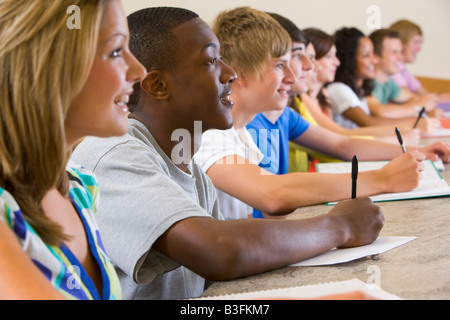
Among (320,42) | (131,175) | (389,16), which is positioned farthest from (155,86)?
(389,16)

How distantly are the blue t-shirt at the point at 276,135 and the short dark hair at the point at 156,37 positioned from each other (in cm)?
72

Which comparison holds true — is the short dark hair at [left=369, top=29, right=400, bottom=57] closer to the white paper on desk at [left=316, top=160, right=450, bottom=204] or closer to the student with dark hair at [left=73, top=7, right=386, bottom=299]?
the white paper on desk at [left=316, top=160, right=450, bottom=204]

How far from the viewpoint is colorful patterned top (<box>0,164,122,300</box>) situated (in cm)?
55

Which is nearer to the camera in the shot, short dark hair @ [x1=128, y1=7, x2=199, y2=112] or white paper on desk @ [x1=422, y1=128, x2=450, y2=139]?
short dark hair @ [x1=128, y1=7, x2=199, y2=112]

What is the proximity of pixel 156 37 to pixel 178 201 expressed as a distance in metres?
0.33

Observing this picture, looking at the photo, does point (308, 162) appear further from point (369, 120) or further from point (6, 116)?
point (6, 116)

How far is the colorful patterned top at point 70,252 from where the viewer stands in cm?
55

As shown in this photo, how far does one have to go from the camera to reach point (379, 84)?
374 centimetres

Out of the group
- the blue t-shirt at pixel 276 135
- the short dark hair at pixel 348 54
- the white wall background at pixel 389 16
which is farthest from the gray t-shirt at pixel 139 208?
the short dark hair at pixel 348 54

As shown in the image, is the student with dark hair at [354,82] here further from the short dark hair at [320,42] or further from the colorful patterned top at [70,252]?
the colorful patterned top at [70,252]

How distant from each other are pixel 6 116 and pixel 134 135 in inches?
15.5

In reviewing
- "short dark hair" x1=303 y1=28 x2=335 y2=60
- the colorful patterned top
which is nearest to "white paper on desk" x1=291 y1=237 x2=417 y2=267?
the colorful patterned top

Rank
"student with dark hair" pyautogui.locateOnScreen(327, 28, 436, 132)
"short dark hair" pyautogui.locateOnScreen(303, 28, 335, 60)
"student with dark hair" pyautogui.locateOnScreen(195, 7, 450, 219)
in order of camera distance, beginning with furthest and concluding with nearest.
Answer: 1. "student with dark hair" pyautogui.locateOnScreen(327, 28, 436, 132)
2. "short dark hair" pyautogui.locateOnScreen(303, 28, 335, 60)
3. "student with dark hair" pyautogui.locateOnScreen(195, 7, 450, 219)

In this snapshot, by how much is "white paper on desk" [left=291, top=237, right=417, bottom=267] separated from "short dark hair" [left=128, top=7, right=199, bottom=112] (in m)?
0.40
